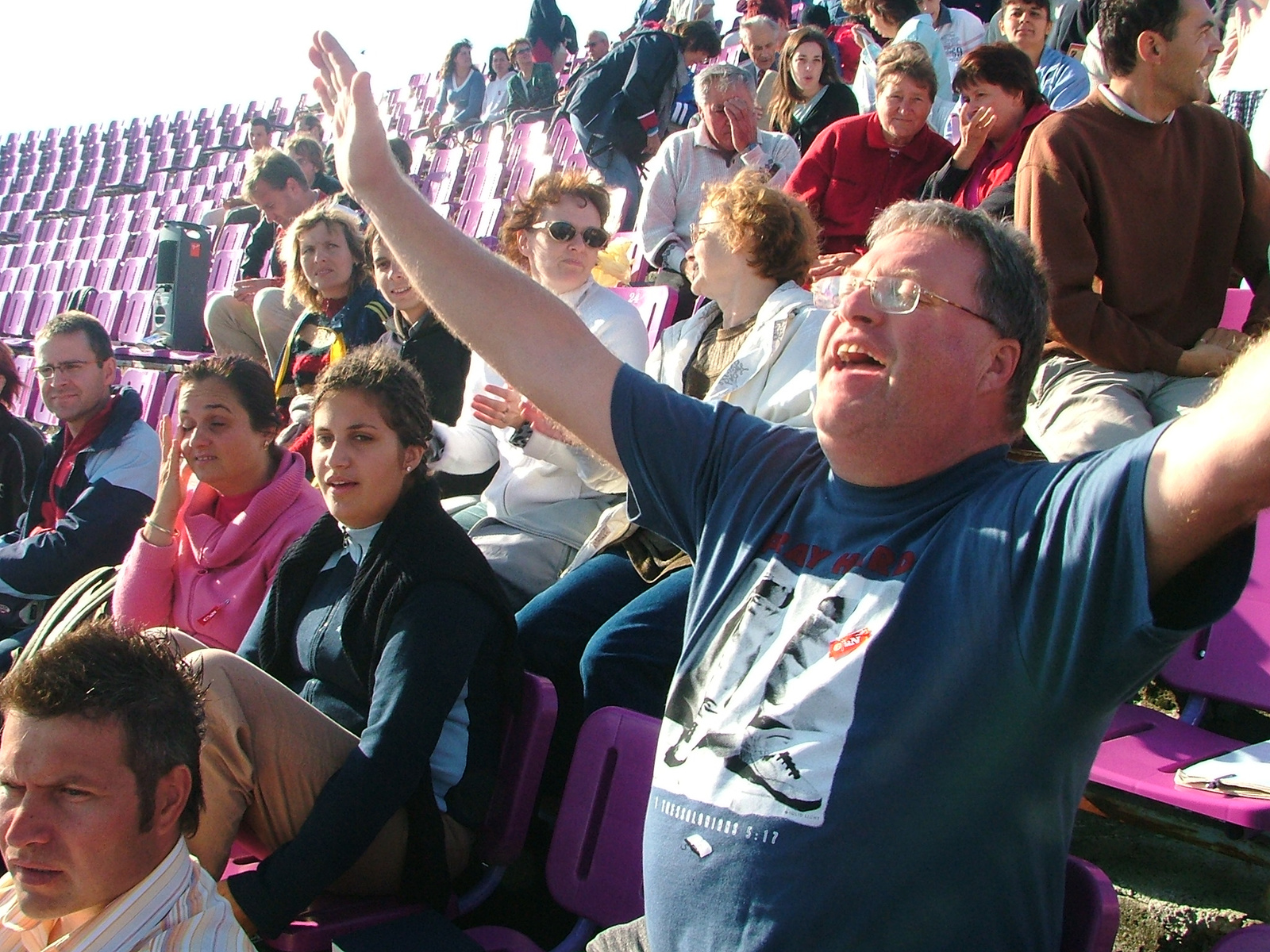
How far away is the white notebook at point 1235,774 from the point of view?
1870 millimetres

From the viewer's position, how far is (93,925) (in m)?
1.57

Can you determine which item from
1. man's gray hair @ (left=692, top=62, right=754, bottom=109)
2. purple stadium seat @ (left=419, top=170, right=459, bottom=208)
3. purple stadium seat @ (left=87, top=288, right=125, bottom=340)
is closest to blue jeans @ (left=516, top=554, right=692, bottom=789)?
man's gray hair @ (left=692, top=62, right=754, bottom=109)

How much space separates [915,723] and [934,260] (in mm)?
601

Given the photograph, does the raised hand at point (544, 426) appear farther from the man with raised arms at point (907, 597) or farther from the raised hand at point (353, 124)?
the man with raised arms at point (907, 597)

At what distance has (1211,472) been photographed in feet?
3.24

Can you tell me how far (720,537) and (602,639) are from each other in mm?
956

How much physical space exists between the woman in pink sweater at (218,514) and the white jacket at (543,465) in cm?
48

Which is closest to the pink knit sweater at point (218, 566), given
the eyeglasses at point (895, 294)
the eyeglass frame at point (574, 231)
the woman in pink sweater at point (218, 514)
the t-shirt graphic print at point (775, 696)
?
the woman in pink sweater at point (218, 514)

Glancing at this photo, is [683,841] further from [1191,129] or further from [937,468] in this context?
[1191,129]

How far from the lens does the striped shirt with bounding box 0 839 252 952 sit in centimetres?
156

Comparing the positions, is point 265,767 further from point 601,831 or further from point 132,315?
point 132,315

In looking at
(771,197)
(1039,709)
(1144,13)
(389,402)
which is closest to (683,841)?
(1039,709)

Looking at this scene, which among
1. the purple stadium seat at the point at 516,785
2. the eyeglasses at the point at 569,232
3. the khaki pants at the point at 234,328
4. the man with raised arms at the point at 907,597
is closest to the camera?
the man with raised arms at the point at 907,597

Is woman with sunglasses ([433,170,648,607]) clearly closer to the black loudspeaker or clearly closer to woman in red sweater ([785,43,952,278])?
woman in red sweater ([785,43,952,278])
